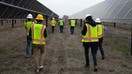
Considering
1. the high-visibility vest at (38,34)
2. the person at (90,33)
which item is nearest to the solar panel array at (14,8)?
the high-visibility vest at (38,34)

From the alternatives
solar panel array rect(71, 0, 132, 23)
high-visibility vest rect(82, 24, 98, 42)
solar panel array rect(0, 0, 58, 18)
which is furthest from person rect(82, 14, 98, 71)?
solar panel array rect(71, 0, 132, 23)

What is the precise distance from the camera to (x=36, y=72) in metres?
7.82

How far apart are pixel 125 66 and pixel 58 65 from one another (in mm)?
2904

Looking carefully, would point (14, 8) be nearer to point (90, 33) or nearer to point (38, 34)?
point (38, 34)

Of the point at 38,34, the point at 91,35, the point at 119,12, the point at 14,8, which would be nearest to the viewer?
the point at 38,34

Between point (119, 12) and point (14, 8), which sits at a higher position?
point (119, 12)

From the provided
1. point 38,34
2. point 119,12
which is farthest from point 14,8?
point 119,12

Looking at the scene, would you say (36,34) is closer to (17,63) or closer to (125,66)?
(17,63)

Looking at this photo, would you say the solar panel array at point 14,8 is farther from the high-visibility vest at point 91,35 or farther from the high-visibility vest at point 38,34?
the high-visibility vest at point 91,35

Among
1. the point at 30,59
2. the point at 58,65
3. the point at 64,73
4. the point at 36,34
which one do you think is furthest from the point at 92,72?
the point at 30,59

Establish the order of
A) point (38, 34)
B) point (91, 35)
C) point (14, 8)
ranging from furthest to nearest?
point (14, 8)
point (91, 35)
point (38, 34)

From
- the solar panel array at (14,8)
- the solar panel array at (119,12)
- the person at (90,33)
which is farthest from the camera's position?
the solar panel array at (119,12)

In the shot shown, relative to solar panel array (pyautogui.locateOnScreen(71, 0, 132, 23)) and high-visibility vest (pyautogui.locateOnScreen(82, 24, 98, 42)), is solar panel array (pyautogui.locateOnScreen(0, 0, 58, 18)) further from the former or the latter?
solar panel array (pyautogui.locateOnScreen(71, 0, 132, 23))

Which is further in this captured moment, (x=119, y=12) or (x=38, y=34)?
(x=119, y=12)
